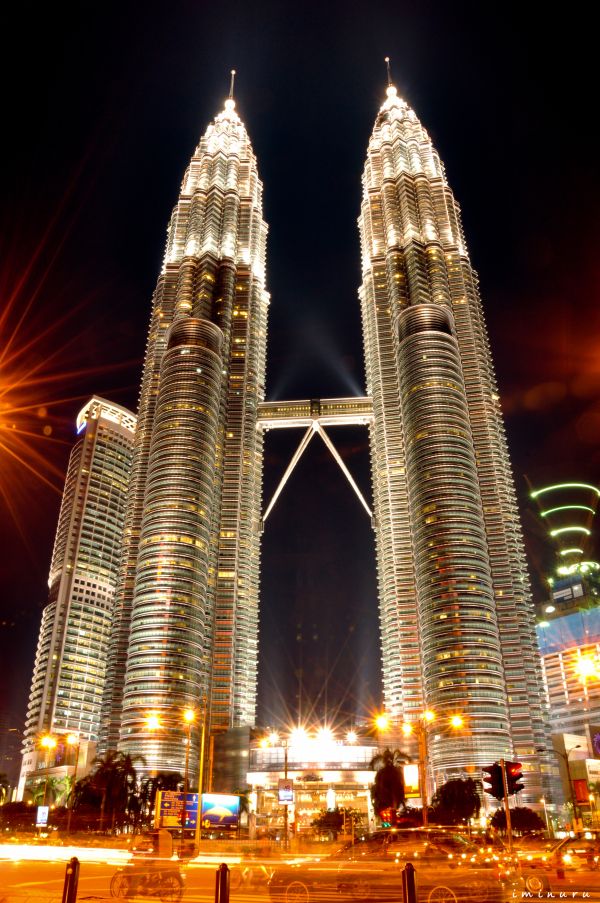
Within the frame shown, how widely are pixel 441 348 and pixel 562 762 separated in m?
111

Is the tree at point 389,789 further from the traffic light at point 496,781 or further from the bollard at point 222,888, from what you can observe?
the bollard at point 222,888

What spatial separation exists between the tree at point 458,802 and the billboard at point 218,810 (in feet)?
222

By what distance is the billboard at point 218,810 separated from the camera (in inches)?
1885

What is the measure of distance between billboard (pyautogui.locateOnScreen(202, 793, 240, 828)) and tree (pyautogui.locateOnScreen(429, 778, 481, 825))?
67.7 meters

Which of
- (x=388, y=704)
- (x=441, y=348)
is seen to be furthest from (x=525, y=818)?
(x=441, y=348)

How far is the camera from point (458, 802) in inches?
4471

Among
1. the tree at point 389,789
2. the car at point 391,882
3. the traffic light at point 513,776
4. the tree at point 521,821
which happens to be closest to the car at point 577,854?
the traffic light at point 513,776

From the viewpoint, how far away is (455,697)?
160 metres

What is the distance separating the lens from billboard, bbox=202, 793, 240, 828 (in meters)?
47.9

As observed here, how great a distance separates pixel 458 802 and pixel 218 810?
258 feet

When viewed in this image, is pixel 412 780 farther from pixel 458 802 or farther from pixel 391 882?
pixel 458 802

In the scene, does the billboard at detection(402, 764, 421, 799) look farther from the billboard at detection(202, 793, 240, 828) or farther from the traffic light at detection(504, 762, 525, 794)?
the traffic light at detection(504, 762, 525, 794)

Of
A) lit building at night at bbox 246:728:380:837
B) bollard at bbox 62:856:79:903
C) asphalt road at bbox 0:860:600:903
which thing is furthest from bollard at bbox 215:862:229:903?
lit building at night at bbox 246:728:380:837

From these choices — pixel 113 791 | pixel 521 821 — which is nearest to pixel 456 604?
pixel 521 821
